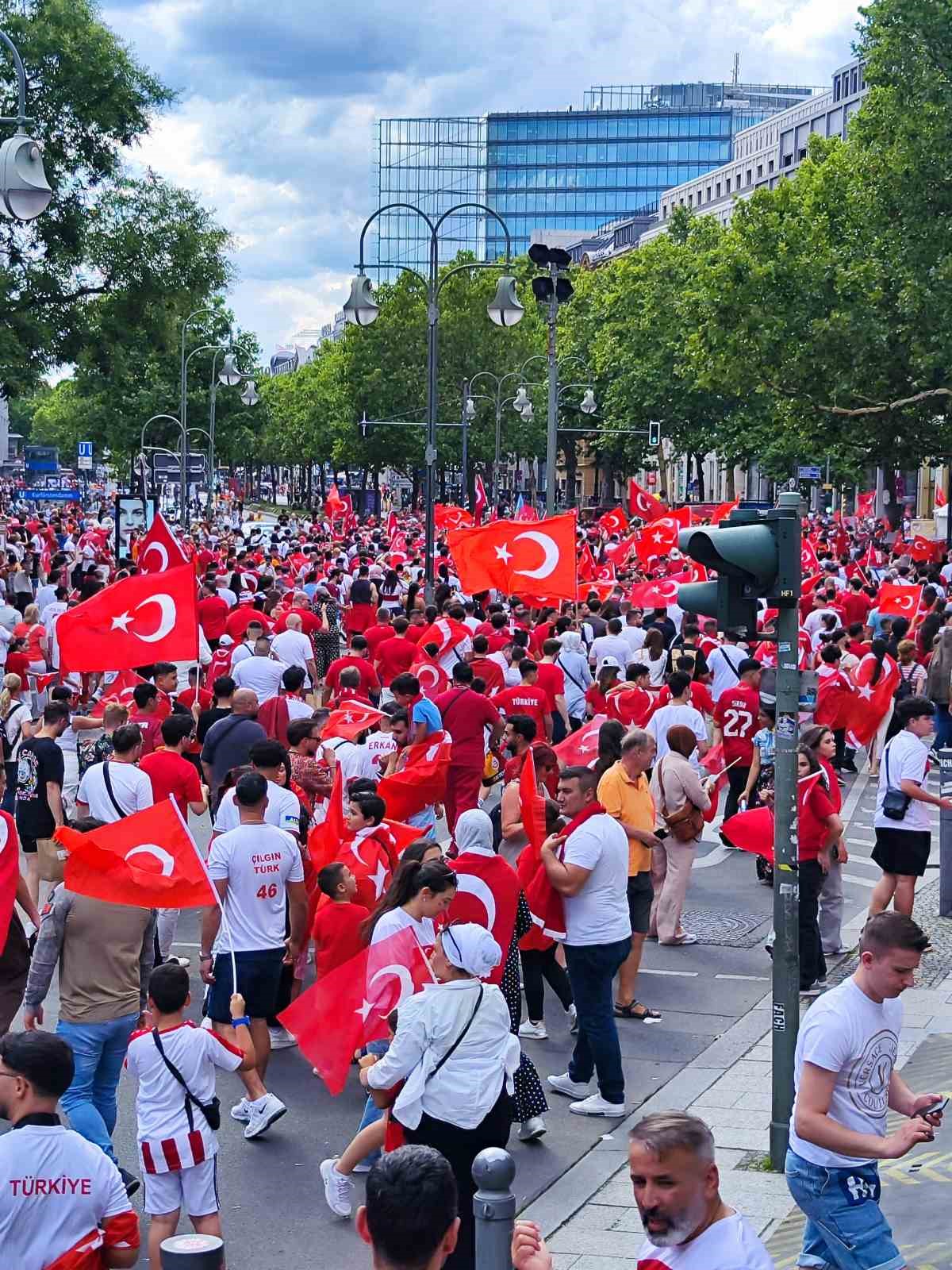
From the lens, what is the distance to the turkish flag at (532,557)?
62.6 feet

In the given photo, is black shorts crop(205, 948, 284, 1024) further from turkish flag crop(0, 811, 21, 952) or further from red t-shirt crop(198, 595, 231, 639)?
red t-shirt crop(198, 595, 231, 639)

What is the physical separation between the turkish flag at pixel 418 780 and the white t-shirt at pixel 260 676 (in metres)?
3.58

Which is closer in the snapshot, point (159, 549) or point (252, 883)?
point (252, 883)

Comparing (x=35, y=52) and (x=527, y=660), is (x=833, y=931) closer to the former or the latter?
(x=527, y=660)

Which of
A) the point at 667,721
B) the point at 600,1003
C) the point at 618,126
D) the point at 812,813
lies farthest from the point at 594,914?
the point at 618,126

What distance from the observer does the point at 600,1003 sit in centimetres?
880

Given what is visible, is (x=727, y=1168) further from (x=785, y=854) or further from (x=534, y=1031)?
(x=534, y=1031)

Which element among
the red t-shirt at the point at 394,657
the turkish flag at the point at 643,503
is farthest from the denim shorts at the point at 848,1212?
the turkish flag at the point at 643,503

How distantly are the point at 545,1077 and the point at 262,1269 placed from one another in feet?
9.13

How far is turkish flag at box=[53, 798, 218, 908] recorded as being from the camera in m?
7.64

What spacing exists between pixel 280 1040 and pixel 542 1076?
1.63 metres

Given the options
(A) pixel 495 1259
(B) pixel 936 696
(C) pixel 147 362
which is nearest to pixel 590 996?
(A) pixel 495 1259

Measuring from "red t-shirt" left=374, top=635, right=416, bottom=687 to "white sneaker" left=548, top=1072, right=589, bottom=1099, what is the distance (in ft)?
27.3

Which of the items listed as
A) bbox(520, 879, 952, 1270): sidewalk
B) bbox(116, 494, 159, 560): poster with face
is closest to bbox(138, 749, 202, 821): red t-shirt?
bbox(520, 879, 952, 1270): sidewalk
